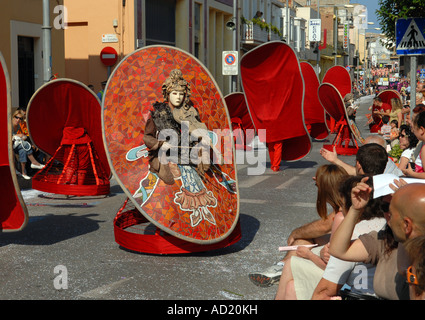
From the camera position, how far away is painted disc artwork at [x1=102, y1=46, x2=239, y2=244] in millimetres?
6625

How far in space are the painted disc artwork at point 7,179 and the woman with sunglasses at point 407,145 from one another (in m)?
4.39

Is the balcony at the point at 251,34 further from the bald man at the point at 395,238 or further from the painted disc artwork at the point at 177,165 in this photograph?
the bald man at the point at 395,238

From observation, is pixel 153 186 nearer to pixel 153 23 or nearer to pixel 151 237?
pixel 151 237

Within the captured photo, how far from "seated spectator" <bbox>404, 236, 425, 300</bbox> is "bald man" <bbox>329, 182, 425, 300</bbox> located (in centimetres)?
14

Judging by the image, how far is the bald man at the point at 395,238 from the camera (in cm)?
307

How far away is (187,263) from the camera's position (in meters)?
6.51

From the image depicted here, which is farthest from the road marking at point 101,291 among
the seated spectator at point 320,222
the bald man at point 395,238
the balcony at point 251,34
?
the balcony at point 251,34

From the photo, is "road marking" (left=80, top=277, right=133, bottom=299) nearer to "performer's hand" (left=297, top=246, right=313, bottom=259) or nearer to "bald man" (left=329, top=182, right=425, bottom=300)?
"performer's hand" (left=297, top=246, right=313, bottom=259)

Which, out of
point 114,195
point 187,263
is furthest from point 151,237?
point 114,195

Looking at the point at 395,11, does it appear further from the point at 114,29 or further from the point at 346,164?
the point at 114,29

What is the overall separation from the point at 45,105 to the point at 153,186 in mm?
4488

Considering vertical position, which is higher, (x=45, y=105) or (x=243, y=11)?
(x=243, y=11)

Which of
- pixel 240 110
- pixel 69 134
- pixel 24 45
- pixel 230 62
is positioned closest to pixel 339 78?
pixel 230 62

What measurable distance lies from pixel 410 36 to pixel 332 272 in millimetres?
6673
